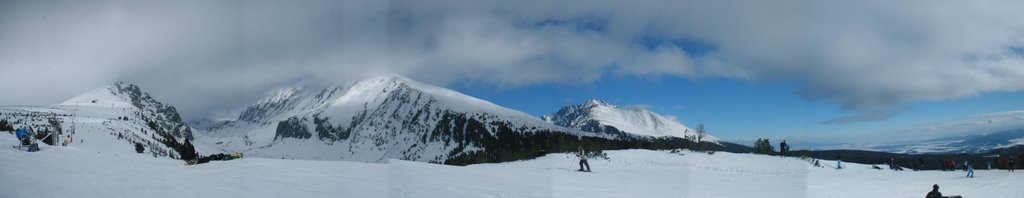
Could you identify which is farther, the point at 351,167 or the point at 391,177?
the point at 351,167

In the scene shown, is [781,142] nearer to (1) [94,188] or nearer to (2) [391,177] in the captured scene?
(2) [391,177]

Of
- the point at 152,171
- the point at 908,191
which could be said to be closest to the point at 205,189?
the point at 152,171

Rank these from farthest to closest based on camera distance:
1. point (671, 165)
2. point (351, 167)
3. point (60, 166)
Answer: point (671, 165)
point (351, 167)
point (60, 166)

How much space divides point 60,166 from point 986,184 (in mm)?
38735

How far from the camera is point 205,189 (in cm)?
1308

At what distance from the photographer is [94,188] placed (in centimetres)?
1212

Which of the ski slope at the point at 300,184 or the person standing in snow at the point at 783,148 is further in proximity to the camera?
the person standing in snow at the point at 783,148

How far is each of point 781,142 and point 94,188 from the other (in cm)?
5438

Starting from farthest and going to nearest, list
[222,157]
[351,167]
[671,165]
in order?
[671,165] → [222,157] → [351,167]

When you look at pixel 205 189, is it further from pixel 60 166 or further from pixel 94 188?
pixel 60 166

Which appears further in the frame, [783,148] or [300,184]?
[783,148]

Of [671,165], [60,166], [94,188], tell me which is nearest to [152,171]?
[60,166]

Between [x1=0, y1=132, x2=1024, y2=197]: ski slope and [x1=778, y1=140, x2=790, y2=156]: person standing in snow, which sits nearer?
[x1=0, y1=132, x2=1024, y2=197]: ski slope

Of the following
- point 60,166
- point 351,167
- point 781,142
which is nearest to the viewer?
point 60,166
